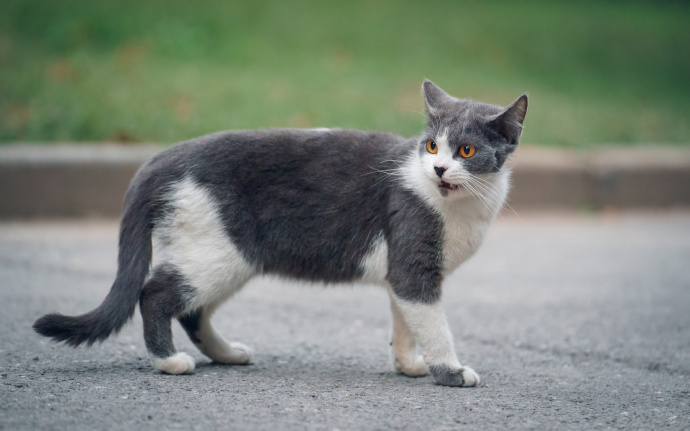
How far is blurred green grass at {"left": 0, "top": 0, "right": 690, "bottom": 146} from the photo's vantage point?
739cm

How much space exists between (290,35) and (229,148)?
258 inches

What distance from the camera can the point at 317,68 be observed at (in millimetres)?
9102

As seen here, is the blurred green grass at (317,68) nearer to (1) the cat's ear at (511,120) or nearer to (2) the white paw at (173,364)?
(2) the white paw at (173,364)

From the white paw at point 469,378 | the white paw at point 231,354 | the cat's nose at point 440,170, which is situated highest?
the cat's nose at point 440,170

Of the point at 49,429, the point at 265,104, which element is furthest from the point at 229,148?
the point at 265,104

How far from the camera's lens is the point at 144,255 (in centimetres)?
341

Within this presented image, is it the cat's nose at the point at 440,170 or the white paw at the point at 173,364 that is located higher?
the cat's nose at the point at 440,170

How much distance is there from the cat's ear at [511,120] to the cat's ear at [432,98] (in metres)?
0.28

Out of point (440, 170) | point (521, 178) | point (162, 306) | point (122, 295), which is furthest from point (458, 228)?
point (521, 178)

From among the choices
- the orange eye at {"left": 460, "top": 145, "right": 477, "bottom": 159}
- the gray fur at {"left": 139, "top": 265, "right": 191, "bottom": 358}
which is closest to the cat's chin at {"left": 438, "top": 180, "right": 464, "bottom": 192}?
the orange eye at {"left": 460, "top": 145, "right": 477, "bottom": 159}

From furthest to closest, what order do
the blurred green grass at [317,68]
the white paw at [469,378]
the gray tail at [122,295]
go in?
the blurred green grass at [317,68] < the white paw at [469,378] < the gray tail at [122,295]

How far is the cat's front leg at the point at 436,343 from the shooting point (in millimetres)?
3385

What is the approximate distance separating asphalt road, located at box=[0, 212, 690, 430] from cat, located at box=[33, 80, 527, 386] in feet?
0.67

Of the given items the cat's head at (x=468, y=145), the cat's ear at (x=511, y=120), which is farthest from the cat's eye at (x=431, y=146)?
the cat's ear at (x=511, y=120)
